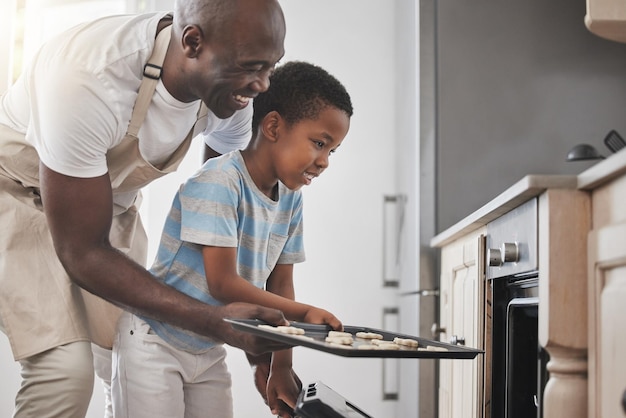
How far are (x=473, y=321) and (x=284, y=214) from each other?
43cm

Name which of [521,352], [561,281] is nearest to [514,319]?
[521,352]

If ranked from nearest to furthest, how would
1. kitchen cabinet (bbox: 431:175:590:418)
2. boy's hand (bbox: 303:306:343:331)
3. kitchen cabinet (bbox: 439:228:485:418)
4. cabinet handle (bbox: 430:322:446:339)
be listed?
kitchen cabinet (bbox: 431:175:590:418) → boy's hand (bbox: 303:306:343:331) → kitchen cabinet (bbox: 439:228:485:418) → cabinet handle (bbox: 430:322:446:339)

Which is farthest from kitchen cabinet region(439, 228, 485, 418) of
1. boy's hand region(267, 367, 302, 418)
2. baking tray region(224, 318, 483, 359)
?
baking tray region(224, 318, 483, 359)

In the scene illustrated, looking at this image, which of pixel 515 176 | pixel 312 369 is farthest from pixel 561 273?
pixel 312 369

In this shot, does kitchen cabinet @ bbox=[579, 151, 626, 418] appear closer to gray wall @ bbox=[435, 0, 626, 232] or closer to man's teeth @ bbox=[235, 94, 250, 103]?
man's teeth @ bbox=[235, 94, 250, 103]

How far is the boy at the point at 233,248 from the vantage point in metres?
1.13

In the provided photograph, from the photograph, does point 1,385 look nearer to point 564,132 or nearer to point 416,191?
point 416,191

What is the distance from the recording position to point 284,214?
4.25 feet

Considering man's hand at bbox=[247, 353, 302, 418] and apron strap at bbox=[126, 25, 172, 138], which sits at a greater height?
apron strap at bbox=[126, 25, 172, 138]

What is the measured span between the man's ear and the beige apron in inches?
1.8

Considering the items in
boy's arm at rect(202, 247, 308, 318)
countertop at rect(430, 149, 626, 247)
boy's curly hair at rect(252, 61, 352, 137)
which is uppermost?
boy's curly hair at rect(252, 61, 352, 137)

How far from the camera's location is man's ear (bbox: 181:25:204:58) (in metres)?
1.11

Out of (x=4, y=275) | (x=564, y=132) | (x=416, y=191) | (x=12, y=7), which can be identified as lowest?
(x=4, y=275)

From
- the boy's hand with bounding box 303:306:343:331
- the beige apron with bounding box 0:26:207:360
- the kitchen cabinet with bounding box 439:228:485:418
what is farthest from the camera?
the kitchen cabinet with bounding box 439:228:485:418
